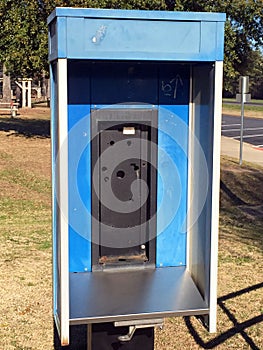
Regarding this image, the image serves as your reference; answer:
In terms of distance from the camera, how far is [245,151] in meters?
17.7

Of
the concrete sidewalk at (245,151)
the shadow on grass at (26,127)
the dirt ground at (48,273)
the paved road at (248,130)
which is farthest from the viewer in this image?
the paved road at (248,130)

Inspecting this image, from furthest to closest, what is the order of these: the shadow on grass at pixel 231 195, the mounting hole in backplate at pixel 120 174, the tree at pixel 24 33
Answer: the tree at pixel 24 33 → the shadow on grass at pixel 231 195 → the mounting hole in backplate at pixel 120 174

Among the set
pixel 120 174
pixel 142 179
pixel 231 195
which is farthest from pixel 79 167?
pixel 231 195

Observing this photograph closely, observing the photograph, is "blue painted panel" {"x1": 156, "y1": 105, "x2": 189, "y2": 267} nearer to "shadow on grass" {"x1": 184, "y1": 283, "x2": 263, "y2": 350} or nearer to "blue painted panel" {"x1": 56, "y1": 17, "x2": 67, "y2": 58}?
"blue painted panel" {"x1": 56, "y1": 17, "x2": 67, "y2": 58}

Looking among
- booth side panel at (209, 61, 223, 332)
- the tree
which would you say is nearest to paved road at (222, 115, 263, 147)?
the tree

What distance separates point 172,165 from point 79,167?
56 centimetres

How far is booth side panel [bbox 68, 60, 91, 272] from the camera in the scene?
134 inches

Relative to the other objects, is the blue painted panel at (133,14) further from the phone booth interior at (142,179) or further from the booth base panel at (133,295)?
the booth base panel at (133,295)

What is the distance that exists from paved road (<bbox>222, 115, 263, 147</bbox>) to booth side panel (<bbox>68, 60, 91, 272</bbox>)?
17.0 meters

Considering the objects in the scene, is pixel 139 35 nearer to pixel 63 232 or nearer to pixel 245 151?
pixel 63 232

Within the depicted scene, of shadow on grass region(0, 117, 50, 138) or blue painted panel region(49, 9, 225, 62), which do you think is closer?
blue painted panel region(49, 9, 225, 62)

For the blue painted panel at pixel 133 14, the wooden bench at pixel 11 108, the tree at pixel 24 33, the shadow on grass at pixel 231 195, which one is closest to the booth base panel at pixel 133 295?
the blue painted panel at pixel 133 14

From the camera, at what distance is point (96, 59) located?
290 centimetres

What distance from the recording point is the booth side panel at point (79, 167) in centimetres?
341
